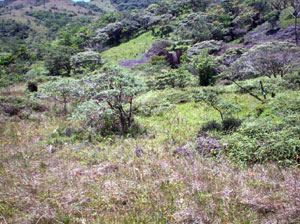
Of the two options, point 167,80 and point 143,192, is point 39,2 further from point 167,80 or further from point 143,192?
point 143,192

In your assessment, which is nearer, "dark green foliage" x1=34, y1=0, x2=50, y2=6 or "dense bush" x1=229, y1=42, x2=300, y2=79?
"dense bush" x1=229, y1=42, x2=300, y2=79

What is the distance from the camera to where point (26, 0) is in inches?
6004

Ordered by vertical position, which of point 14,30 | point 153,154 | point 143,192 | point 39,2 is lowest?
point 14,30

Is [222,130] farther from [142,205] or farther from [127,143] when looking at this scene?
[142,205]

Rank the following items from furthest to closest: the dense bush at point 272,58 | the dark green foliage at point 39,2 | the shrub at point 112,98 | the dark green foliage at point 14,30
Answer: the dark green foliage at point 39,2 → the dark green foliage at point 14,30 → the dense bush at point 272,58 → the shrub at point 112,98

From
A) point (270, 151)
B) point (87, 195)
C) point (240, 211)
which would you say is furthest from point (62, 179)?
point (270, 151)

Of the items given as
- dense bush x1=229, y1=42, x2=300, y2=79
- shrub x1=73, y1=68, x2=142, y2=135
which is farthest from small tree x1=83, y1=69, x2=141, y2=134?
dense bush x1=229, y1=42, x2=300, y2=79

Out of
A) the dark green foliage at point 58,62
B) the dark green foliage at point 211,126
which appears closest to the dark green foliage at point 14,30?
the dark green foliage at point 58,62

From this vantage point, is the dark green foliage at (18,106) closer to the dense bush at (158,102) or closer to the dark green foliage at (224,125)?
the dense bush at (158,102)

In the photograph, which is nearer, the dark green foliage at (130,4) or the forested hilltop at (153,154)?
the forested hilltop at (153,154)

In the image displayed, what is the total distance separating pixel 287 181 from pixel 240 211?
0.90m

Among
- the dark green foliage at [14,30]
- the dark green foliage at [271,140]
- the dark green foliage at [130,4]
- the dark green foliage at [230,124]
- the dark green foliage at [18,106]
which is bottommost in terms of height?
the dark green foliage at [14,30]

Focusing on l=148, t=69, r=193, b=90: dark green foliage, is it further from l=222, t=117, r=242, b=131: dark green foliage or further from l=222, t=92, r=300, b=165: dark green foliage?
l=222, t=92, r=300, b=165: dark green foliage

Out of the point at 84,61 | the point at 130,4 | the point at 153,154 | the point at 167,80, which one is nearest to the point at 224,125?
the point at 153,154
